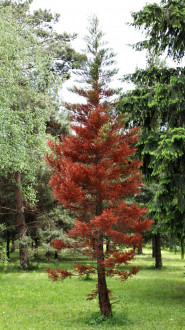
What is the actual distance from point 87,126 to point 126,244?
10.0ft

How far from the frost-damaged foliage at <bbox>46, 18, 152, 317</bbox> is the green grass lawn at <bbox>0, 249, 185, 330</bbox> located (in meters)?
0.82

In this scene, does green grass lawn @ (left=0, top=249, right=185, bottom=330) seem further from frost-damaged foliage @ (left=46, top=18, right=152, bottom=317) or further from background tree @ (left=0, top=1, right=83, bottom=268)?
background tree @ (left=0, top=1, right=83, bottom=268)

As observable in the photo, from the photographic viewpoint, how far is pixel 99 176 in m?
8.53

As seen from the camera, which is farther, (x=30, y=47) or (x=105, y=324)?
(x=30, y=47)

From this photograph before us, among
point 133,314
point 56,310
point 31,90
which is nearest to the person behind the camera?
point 133,314

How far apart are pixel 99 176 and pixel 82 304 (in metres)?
4.89

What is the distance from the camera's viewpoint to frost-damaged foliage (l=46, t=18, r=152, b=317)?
26.7 ft

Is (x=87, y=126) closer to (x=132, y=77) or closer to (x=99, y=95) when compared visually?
(x=99, y=95)

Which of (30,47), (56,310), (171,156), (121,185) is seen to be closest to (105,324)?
(56,310)

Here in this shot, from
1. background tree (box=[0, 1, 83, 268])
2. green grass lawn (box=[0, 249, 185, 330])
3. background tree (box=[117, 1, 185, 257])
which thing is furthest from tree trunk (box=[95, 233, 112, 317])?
background tree (box=[0, 1, 83, 268])

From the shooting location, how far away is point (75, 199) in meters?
8.13

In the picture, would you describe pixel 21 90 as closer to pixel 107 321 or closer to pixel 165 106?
pixel 165 106

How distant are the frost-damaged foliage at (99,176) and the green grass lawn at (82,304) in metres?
0.82

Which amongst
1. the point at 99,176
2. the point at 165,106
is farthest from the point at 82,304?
the point at 165,106
